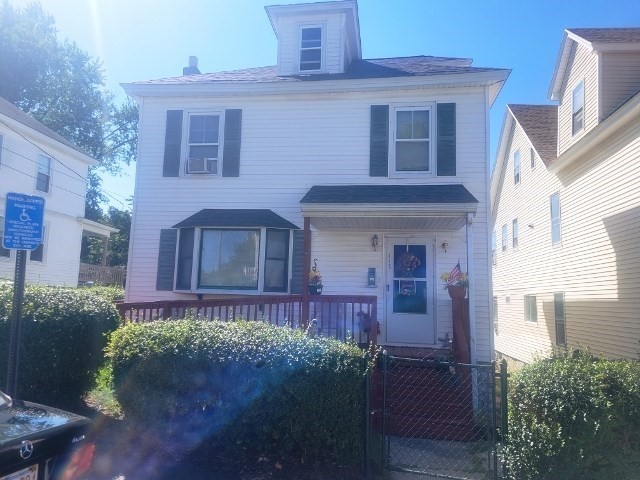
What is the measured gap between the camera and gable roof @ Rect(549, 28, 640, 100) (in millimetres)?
11797

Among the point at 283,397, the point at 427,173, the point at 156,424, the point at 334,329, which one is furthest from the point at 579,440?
the point at 427,173

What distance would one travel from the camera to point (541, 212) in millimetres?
16047

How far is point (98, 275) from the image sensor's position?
23.3 meters

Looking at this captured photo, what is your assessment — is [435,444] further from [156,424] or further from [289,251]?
[289,251]

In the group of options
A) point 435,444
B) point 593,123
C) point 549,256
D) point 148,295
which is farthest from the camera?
point 549,256

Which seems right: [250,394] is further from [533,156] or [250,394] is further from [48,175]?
[48,175]

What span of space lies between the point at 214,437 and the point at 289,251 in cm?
546

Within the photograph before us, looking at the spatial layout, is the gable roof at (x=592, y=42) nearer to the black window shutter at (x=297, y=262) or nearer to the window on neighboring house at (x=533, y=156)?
the window on neighboring house at (x=533, y=156)

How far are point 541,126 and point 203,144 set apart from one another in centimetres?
1166

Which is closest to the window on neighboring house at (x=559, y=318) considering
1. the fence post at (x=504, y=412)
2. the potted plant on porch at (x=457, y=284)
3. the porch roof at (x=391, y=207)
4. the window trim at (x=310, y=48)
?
the porch roof at (x=391, y=207)

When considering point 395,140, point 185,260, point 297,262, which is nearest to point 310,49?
point 395,140

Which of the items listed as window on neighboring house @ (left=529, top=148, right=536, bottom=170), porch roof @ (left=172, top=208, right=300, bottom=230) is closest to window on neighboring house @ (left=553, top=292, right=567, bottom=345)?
window on neighboring house @ (left=529, top=148, right=536, bottom=170)

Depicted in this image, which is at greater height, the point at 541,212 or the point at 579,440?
the point at 541,212

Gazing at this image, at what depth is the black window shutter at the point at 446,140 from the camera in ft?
32.1
